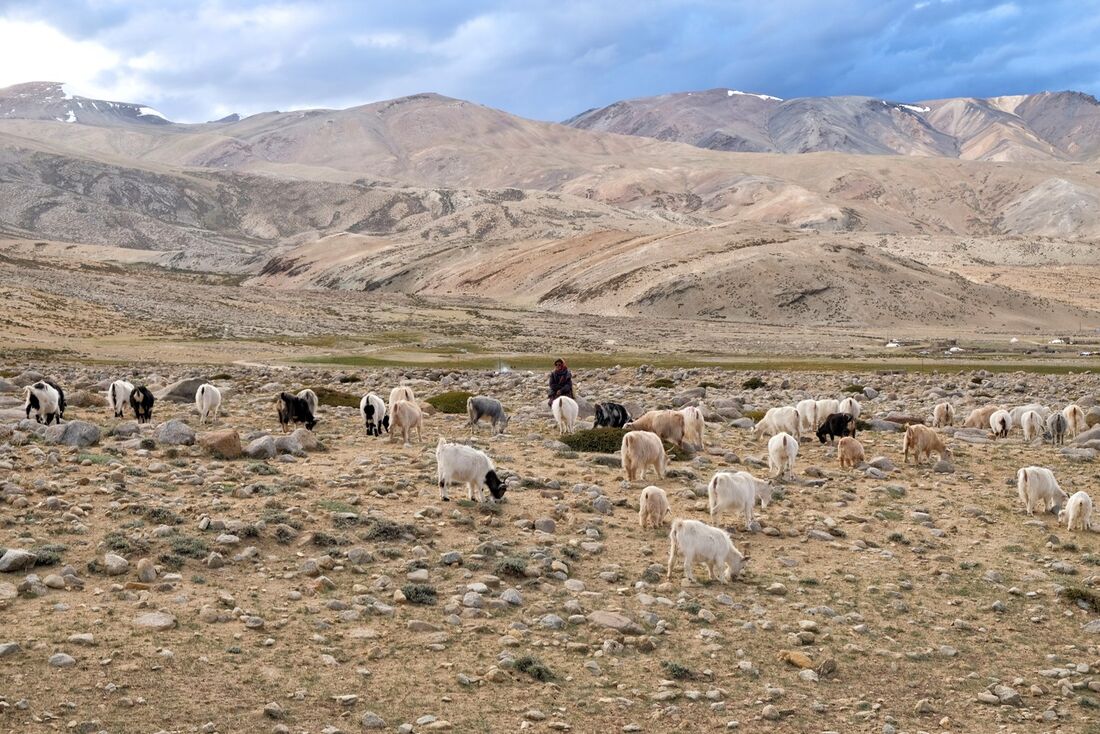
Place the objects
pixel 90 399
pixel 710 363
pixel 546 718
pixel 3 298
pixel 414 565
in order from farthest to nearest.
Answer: pixel 3 298 < pixel 710 363 < pixel 90 399 < pixel 414 565 < pixel 546 718

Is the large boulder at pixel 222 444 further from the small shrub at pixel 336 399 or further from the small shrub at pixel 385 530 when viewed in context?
the small shrub at pixel 336 399

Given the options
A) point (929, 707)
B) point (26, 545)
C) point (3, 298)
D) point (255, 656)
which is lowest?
point (929, 707)

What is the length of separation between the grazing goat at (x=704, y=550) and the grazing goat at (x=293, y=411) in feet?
38.8

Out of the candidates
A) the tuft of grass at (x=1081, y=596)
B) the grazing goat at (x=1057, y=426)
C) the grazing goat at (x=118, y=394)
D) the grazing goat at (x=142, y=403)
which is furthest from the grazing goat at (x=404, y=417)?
the grazing goat at (x=1057, y=426)

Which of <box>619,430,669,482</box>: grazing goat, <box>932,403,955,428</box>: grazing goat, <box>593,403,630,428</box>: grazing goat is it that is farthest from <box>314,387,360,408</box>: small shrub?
<box>932,403,955,428</box>: grazing goat

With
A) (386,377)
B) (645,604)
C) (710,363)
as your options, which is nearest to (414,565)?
(645,604)

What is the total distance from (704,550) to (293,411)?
1255 centimetres

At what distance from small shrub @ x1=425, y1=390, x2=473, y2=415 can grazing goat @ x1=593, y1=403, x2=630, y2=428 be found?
534 cm

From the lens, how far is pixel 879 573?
14109 millimetres

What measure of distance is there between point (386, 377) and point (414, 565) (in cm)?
2955

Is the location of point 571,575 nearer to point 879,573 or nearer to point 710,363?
point 879,573

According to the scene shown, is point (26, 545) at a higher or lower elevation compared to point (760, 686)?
higher

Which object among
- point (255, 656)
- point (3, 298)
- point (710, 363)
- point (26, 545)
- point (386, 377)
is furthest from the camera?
point (3, 298)

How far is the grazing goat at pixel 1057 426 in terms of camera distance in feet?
85.0
